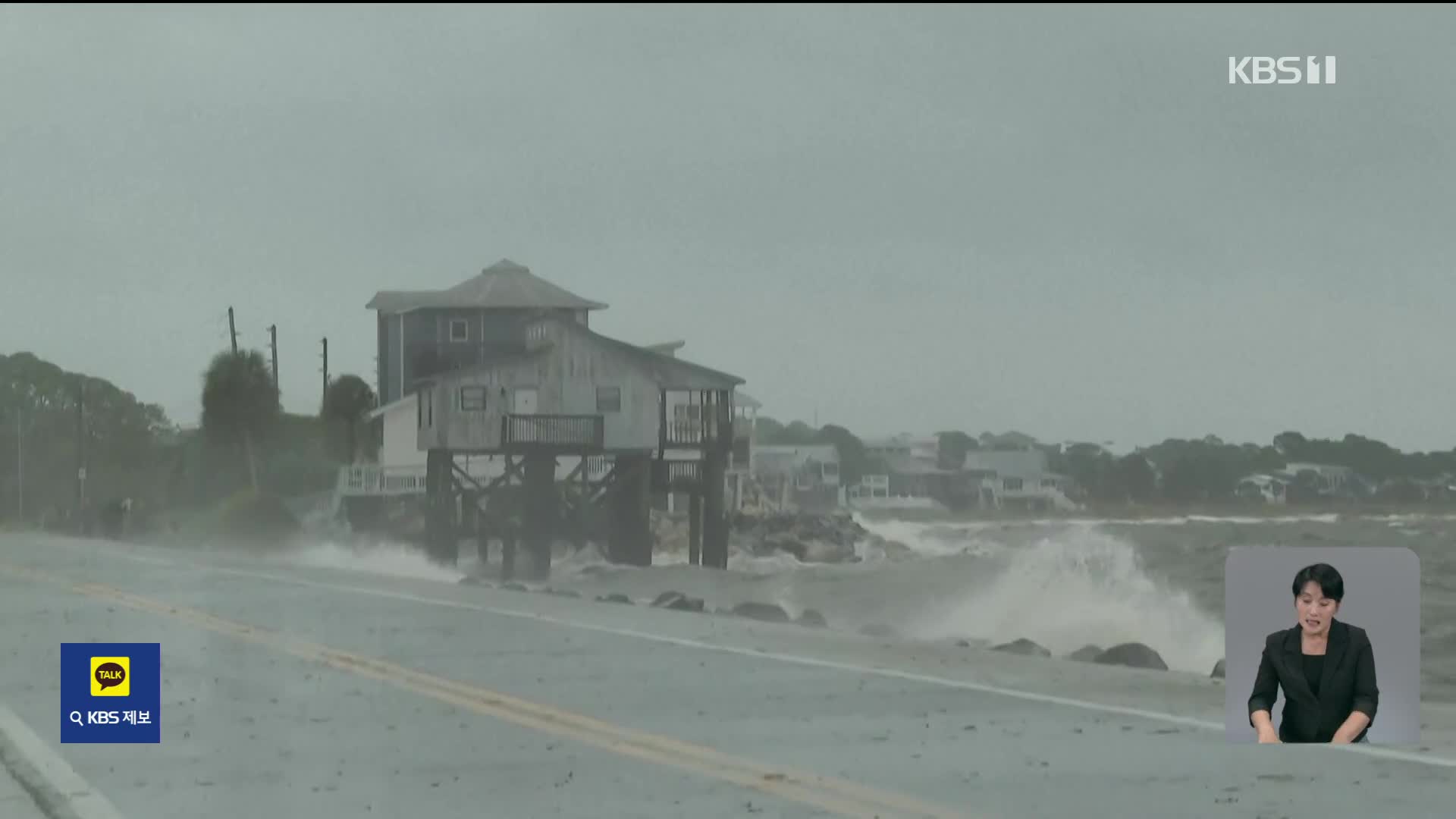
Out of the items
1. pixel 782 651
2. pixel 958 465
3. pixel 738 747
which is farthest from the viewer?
pixel 958 465

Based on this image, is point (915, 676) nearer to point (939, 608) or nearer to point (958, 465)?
point (958, 465)

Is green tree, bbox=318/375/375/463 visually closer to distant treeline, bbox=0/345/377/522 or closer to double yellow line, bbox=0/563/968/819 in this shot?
distant treeline, bbox=0/345/377/522

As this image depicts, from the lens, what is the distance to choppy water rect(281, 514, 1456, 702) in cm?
3288

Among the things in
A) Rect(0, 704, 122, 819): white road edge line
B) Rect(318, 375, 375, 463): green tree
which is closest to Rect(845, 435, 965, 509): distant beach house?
Rect(318, 375, 375, 463): green tree

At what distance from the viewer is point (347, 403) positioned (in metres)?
42.9

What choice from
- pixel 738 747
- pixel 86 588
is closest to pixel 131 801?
pixel 738 747

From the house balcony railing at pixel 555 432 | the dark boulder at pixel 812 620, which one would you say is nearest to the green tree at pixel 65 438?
the house balcony railing at pixel 555 432

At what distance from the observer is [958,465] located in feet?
111

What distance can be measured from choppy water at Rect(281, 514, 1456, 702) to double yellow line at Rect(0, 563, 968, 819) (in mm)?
14615

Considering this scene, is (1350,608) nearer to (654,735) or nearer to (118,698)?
(654,735)

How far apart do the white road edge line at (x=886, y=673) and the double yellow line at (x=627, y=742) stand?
197 centimetres

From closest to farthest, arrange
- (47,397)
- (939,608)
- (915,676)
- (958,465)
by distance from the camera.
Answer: (915,676) → (47,397) → (958,465) → (939,608)

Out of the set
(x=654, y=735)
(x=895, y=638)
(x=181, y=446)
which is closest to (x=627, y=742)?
(x=654, y=735)

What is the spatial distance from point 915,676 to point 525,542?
3823 cm
